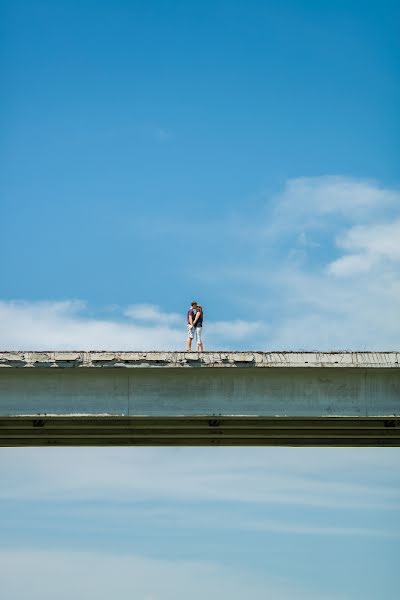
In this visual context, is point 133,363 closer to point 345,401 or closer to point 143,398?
point 143,398

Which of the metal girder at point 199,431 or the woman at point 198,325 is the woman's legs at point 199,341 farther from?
the metal girder at point 199,431

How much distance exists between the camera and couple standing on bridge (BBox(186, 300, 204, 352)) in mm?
31312

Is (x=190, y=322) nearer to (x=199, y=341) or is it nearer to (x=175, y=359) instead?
(x=199, y=341)

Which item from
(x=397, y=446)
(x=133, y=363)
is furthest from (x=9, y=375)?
(x=397, y=446)

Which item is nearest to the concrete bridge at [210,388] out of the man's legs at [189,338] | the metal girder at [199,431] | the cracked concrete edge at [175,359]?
the cracked concrete edge at [175,359]

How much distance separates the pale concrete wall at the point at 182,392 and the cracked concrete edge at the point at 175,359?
0.35 m

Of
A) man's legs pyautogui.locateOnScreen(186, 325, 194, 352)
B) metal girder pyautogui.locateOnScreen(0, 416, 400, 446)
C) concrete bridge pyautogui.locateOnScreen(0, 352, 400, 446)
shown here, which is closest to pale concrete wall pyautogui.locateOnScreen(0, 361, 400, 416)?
concrete bridge pyautogui.locateOnScreen(0, 352, 400, 446)

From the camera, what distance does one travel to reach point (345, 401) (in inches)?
1181

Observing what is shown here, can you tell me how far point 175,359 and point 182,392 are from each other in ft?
3.45

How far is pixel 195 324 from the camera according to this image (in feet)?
103

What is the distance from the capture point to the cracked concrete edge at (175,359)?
96.0 feet

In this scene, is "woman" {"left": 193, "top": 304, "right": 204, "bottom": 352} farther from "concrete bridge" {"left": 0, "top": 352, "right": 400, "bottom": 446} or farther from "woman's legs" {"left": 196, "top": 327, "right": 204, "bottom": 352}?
"concrete bridge" {"left": 0, "top": 352, "right": 400, "bottom": 446}

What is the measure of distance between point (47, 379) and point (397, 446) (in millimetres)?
11245

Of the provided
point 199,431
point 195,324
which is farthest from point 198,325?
point 199,431
